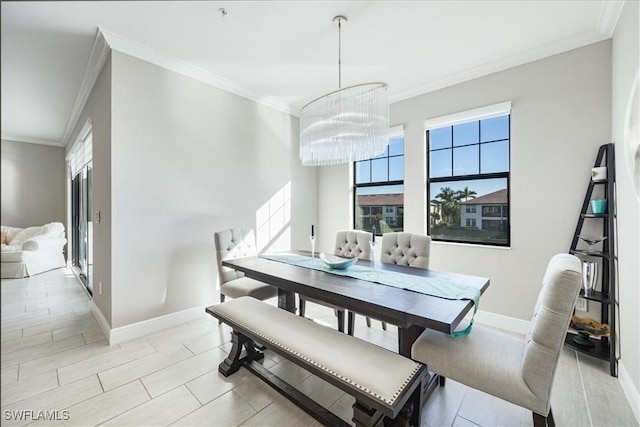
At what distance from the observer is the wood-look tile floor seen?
1.63 m

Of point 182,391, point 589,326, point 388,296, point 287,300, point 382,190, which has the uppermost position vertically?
point 382,190

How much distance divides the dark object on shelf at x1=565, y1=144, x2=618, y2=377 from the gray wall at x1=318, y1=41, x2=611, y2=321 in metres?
0.12

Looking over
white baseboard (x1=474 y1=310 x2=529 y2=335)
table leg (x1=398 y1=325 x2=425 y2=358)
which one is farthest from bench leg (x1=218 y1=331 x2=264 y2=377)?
white baseboard (x1=474 y1=310 x2=529 y2=335)

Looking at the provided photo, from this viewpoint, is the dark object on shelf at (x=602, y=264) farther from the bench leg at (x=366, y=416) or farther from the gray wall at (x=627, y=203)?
the bench leg at (x=366, y=416)

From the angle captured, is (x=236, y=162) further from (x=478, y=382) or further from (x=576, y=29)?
(x=576, y=29)

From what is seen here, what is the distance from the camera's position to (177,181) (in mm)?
2938

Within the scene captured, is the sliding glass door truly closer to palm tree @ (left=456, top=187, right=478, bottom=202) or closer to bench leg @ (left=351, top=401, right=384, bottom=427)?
bench leg @ (left=351, top=401, right=384, bottom=427)

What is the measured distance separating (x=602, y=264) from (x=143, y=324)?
13.8ft

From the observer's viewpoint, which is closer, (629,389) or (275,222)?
(629,389)

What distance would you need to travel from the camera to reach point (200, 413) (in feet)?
5.46

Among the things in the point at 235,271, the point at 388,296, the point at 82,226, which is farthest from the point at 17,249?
the point at 82,226

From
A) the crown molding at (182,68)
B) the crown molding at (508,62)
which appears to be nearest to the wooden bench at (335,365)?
the crown molding at (182,68)

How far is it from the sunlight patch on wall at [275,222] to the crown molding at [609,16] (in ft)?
11.7

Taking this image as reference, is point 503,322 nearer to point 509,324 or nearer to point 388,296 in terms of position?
point 509,324
